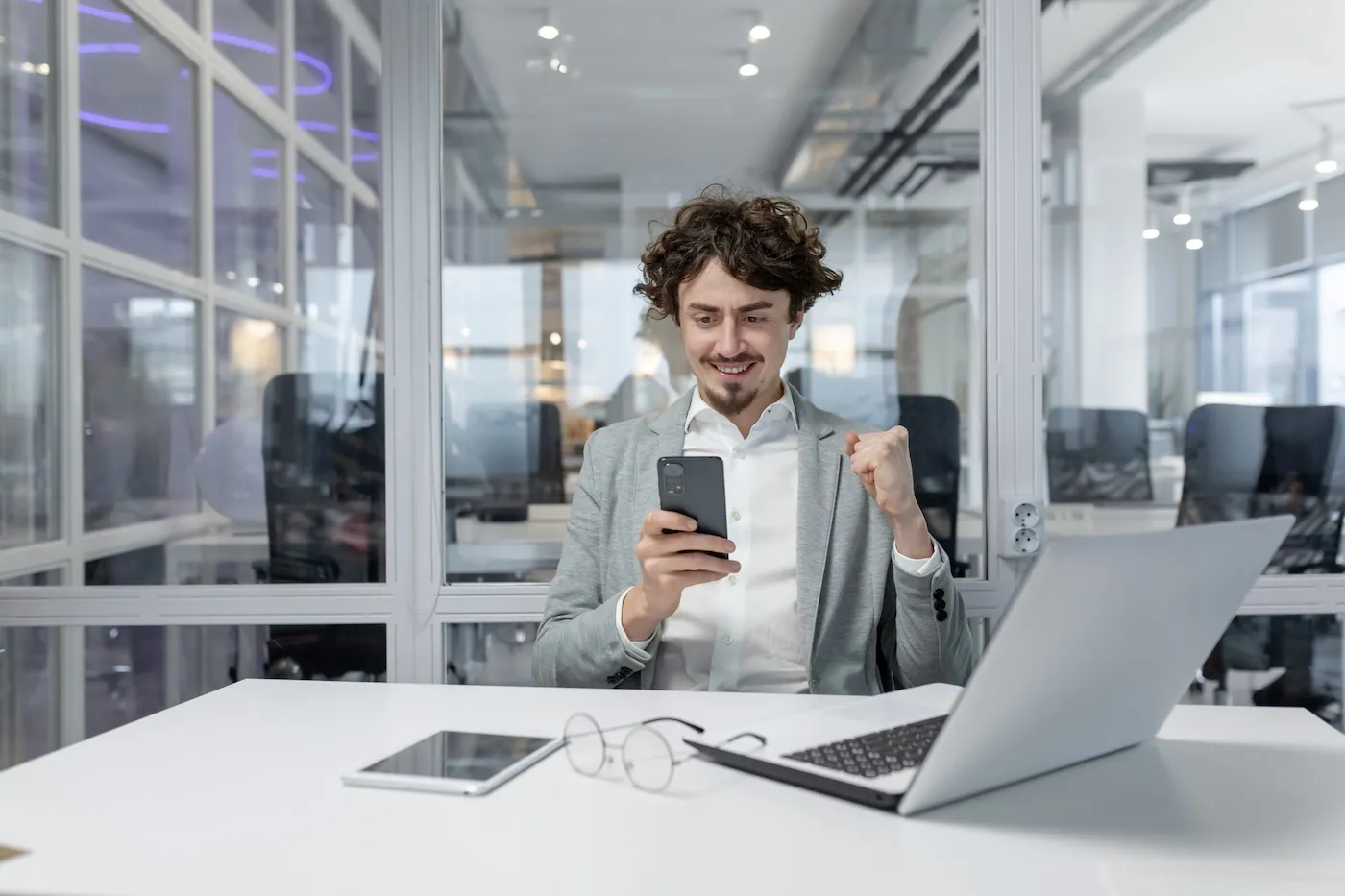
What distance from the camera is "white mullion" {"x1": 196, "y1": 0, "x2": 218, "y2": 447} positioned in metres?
2.53

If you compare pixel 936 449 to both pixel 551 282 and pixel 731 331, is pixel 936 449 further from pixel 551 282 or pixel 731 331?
pixel 551 282

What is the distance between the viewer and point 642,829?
0.96 meters

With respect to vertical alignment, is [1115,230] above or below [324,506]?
above

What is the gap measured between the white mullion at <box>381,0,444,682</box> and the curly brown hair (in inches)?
25.3

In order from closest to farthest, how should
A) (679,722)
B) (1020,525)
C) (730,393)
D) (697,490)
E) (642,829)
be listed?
1. (642,829)
2. (679,722)
3. (697,490)
4. (730,393)
5. (1020,525)

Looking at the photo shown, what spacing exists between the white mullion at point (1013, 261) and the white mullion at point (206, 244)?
1782 millimetres

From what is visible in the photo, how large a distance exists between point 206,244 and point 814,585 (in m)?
1.66

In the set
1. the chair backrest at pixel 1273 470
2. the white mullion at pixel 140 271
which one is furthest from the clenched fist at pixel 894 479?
the white mullion at pixel 140 271

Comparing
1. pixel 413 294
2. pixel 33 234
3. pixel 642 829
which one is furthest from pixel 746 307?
pixel 33 234

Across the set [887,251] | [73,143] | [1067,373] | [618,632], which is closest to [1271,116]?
[1067,373]

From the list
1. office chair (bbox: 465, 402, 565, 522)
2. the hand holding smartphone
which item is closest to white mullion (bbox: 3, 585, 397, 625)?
office chair (bbox: 465, 402, 565, 522)

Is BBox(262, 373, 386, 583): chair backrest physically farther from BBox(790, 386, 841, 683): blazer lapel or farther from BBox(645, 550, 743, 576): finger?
BBox(645, 550, 743, 576): finger

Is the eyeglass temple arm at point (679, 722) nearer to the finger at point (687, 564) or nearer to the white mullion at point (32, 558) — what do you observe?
the finger at point (687, 564)

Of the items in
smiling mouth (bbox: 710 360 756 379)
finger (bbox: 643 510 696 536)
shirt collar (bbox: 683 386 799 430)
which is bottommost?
finger (bbox: 643 510 696 536)
